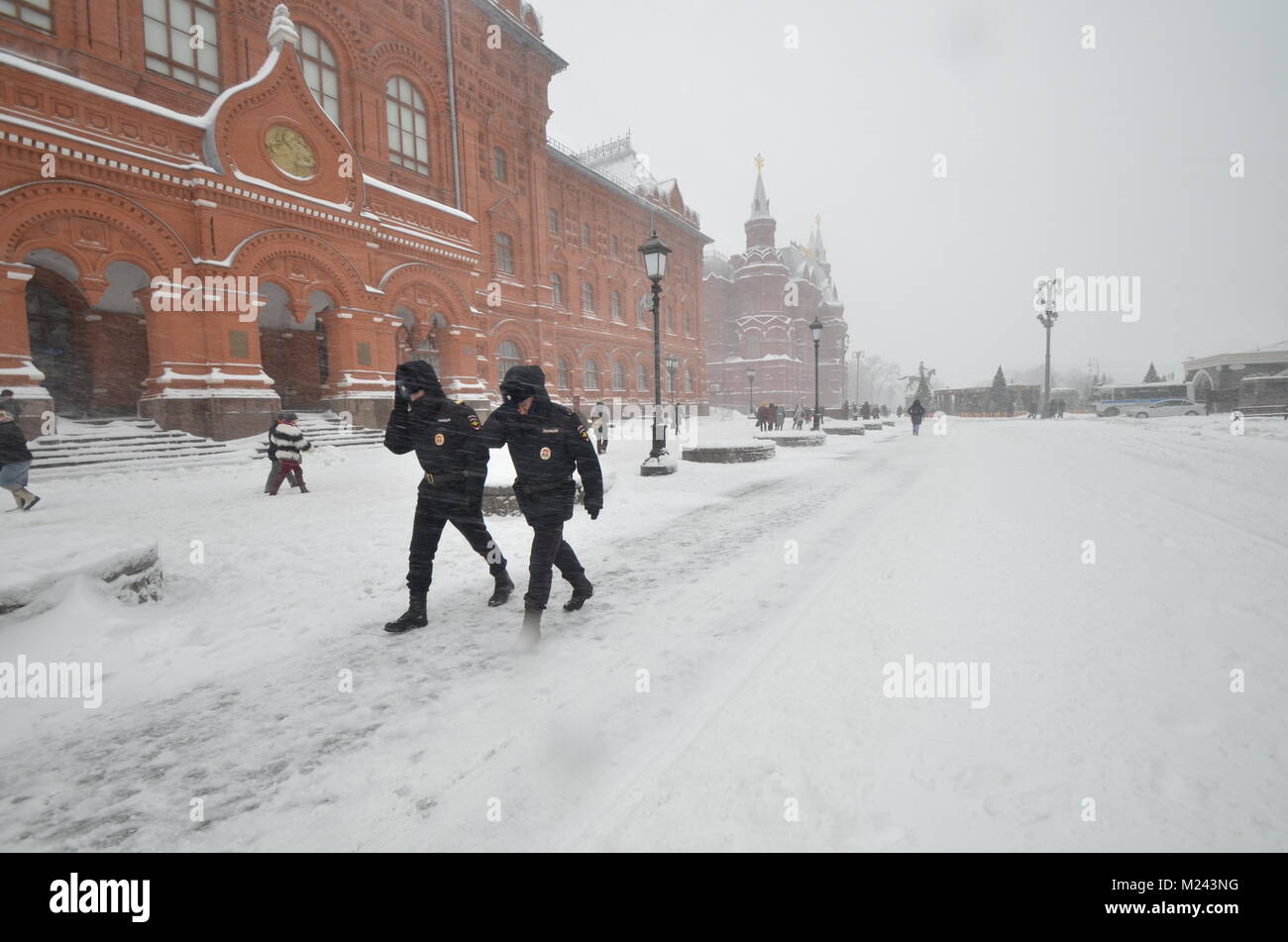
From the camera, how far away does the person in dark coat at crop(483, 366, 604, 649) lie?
11.6 feet

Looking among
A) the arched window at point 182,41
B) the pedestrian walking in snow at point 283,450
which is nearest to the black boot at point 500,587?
the pedestrian walking in snow at point 283,450

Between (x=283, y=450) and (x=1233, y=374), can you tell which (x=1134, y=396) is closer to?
Result: (x=1233, y=374)

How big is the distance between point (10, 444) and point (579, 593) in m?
9.28

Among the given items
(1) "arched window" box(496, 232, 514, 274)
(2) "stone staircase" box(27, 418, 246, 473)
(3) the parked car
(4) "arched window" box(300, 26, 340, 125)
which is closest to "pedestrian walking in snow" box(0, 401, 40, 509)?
(2) "stone staircase" box(27, 418, 246, 473)

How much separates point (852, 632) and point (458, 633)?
260 cm

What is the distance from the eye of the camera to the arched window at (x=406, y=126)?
20.0 metres

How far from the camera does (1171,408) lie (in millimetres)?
35594

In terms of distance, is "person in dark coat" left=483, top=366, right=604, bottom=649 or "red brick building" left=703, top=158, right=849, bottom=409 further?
"red brick building" left=703, top=158, right=849, bottom=409

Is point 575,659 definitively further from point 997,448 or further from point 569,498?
point 997,448

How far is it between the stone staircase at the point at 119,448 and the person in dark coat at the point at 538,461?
41.6ft

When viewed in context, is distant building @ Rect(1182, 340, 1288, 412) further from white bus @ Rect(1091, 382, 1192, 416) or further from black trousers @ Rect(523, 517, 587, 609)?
black trousers @ Rect(523, 517, 587, 609)

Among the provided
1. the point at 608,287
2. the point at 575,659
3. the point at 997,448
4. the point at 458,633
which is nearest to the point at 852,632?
the point at 575,659

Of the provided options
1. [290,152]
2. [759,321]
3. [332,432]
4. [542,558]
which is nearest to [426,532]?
[542,558]

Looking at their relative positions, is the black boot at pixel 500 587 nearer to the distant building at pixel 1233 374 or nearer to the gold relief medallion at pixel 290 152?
the gold relief medallion at pixel 290 152
